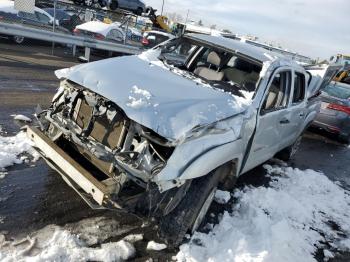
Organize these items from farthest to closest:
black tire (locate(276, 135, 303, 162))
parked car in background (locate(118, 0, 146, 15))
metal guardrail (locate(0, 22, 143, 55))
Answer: parked car in background (locate(118, 0, 146, 15)) < metal guardrail (locate(0, 22, 143, 55)) < black tire (locate(276, 135, 303, 162))

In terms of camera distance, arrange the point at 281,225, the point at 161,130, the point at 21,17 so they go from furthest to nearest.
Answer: the point at 21,17
the point at 281,225
the point at 161,130

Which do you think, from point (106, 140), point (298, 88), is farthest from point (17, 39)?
point (106, 140)

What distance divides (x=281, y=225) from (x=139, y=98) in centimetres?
232

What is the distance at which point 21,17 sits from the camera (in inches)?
572

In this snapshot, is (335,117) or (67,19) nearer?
(335,117)

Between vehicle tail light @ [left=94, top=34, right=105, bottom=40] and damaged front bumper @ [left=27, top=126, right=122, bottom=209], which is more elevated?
damaged front bumper @ [left=27, top=126, right=122, bottom=209]

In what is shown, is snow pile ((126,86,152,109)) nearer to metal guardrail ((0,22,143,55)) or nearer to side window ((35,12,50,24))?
metal guardrail ((0,22,143,55))

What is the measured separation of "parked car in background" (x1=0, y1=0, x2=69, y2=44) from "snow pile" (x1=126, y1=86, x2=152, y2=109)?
1190 cm

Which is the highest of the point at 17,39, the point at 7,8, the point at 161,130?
the point at 161,130

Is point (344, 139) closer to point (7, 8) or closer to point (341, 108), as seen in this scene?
point (341, 108)

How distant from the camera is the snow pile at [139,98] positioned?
143 inches

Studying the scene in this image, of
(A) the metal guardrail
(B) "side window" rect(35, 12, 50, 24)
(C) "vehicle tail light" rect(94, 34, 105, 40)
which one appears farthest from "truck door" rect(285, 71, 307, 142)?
Answer: (B) "side window" rect(35, 12, 50, 24)

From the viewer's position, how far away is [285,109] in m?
5.57

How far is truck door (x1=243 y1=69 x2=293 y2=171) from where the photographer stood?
4.90m
